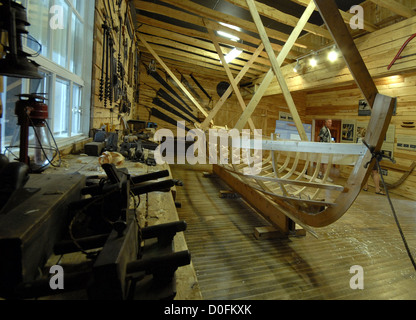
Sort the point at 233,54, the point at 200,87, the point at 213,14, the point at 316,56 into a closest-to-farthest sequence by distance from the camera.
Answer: the point at 213,14 < the point at 316,56 < the point at 233,54 < the point at 200,87

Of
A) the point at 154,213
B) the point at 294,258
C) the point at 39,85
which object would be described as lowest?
the point at 294,258

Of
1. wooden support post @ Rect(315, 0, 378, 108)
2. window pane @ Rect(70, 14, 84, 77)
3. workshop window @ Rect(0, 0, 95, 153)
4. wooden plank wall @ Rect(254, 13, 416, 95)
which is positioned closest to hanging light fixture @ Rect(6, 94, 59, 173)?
workshop window @ Rect(0, 0, 95, 153)

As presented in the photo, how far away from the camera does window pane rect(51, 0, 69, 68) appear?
7.32 feet

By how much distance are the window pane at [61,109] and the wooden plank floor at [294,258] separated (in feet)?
6.70

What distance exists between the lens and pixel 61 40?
2410mm

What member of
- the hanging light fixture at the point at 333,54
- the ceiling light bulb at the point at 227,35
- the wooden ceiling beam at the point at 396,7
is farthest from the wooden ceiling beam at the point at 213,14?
the wooden ceiling beam at the point at 396,7

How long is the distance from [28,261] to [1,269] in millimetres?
62

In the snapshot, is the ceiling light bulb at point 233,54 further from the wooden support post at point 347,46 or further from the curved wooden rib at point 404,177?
the curved wooden rib at point 404,177

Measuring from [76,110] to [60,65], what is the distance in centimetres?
70

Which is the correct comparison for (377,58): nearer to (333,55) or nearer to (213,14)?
(333,55)

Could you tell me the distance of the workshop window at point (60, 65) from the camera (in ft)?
5.51

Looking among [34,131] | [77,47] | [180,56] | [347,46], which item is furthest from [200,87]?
[34,131]

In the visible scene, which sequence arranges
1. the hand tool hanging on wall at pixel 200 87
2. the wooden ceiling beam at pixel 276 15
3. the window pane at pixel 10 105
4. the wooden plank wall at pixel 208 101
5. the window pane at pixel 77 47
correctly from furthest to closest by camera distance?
the hand tool hanging on wall at pixel 200 87, the wooden plank wall at pixel 208 101, the wooden ceiling beam at pixel 276 15, the window pane at pixel 77 47, the window pane at pixel 10 105
